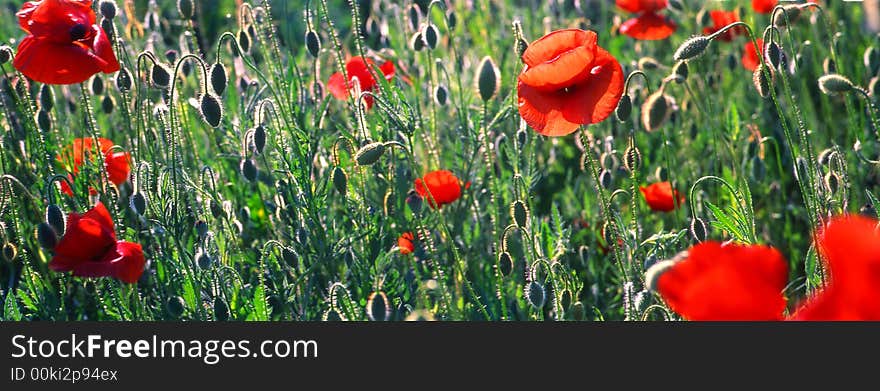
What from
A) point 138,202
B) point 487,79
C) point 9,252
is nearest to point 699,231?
point 487,79

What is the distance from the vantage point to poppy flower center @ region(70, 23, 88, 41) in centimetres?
177

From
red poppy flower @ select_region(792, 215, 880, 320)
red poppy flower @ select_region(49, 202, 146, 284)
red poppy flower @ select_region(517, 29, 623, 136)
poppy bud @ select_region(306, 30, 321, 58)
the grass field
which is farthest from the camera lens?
poppy bud @ select_region(306, 30, 321, 58)

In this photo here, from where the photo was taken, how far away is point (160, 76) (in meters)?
1.96

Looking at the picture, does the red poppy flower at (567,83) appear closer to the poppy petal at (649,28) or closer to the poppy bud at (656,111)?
the poppy bud at (656,111)

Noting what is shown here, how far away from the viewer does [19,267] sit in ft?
7.63

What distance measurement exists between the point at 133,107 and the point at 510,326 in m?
1.73

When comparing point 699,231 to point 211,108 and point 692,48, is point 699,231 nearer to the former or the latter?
point 692,48

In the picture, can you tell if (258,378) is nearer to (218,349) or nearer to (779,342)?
(218,349)

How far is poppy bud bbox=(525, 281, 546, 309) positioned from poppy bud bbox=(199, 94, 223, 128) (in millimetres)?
596

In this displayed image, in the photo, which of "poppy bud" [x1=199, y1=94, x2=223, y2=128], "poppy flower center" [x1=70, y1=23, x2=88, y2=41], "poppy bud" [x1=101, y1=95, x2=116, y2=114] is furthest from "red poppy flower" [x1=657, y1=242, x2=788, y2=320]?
"poppy bud" [x1=101, y1=95, x2=116, y2=114]

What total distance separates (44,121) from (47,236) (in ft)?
1.66

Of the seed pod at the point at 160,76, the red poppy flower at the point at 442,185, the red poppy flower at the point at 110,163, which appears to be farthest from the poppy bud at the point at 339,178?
the red poppy flower at the point at 110,163

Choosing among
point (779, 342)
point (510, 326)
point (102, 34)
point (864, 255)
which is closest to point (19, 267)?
point (102, 34)

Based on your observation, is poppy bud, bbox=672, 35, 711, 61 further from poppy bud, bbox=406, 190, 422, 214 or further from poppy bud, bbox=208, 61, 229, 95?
poppy bud, bbox=208, 61, 229, 95
